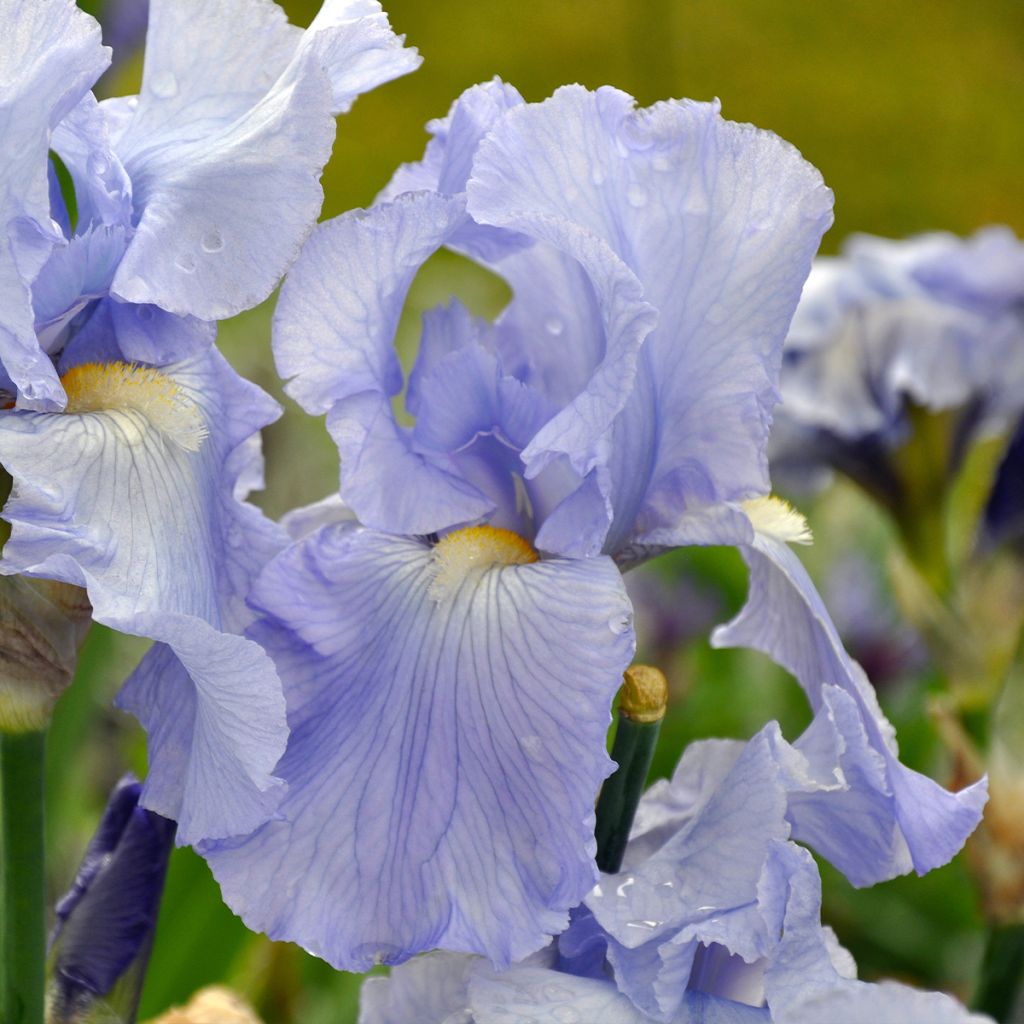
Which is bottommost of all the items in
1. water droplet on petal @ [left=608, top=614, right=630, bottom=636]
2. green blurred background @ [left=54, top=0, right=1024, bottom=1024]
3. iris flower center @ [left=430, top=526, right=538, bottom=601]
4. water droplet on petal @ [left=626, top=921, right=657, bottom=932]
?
green blurred background @ [left=54, top=0, right=1024, bottom=1024]

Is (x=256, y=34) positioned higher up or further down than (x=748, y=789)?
higher up

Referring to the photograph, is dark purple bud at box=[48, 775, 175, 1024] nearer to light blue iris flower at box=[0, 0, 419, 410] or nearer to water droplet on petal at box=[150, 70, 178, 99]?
light blue iris flower at box=[0, 0, 419, 410]

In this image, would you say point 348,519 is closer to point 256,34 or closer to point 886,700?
point 256,34

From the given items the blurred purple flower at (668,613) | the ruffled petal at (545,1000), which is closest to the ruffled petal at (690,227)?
the ruffled petal at (545,1000)

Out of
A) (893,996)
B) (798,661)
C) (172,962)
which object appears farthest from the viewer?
(172,962)

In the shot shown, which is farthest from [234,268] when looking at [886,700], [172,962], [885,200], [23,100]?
[885,200]

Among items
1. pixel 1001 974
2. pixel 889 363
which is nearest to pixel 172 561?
pixel 1001 974

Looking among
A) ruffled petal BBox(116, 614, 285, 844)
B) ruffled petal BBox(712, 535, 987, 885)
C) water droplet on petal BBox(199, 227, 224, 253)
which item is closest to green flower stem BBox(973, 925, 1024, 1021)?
ruffled petal BBox(712, 535, 987, 885)
